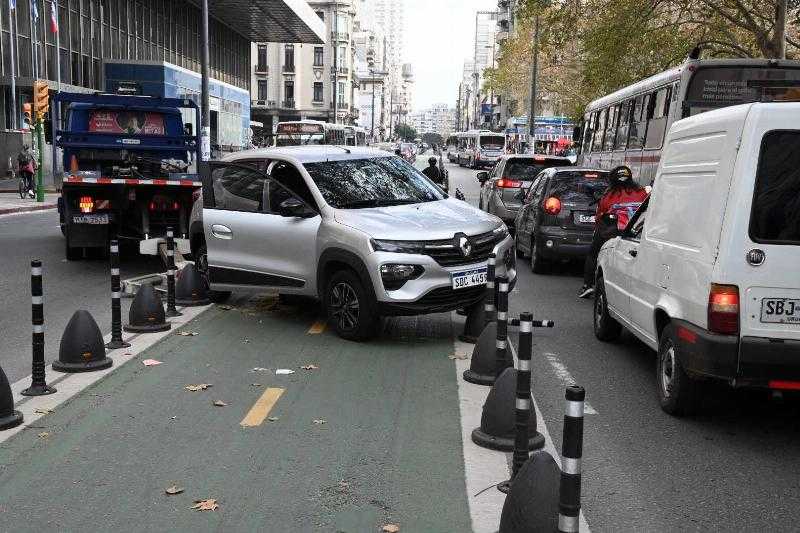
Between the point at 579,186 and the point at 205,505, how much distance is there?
36.2 ft

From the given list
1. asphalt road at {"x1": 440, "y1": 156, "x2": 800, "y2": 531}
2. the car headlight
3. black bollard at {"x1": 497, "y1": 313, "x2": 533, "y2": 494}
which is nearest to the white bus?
the car headlight

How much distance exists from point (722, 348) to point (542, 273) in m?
9.12

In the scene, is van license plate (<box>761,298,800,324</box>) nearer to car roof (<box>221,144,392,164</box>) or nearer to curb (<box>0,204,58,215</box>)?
car roof (<box>221,144,392,164</box>)

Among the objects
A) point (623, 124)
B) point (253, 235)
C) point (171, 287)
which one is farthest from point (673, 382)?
point (623, 124)

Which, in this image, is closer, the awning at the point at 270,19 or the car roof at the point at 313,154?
the car roof at the point at 313,154

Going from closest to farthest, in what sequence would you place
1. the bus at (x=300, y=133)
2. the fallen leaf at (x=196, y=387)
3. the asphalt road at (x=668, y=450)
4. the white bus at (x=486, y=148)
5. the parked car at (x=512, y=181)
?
the asphalt road at (x=668, y=450) → the fallen leaf at (x=196, y=387) → the parked car at (x=512, y=181) → the bus at (x=300, y=133) → the white bus at (x=486, y=148)

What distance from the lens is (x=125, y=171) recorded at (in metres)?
14.6

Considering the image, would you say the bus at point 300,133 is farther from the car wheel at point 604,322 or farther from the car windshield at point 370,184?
the car wheel at point 604,322

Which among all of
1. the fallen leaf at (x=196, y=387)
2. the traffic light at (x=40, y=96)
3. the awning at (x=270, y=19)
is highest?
the awning at (x=270, y=19)

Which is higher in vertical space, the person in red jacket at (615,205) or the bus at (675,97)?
the bus at (675,97)

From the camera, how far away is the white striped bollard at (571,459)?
3.44m

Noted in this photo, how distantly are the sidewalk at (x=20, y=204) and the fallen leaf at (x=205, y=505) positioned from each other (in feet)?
74.8

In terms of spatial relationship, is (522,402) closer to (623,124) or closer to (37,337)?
(37,337)

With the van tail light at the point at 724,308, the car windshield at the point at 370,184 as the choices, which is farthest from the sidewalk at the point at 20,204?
the van tail light at the point at 724,308
